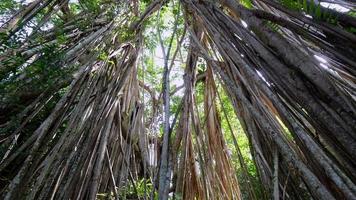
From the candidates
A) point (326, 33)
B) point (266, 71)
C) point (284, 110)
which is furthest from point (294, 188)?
point (326, 33)

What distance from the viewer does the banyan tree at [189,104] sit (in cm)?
119

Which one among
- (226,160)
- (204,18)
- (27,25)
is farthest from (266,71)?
(27,25)

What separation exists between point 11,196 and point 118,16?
210cm

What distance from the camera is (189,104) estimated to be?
236 centimetres

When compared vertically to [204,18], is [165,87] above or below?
below

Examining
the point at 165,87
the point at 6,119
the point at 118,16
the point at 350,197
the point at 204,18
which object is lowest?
the point at 350,197

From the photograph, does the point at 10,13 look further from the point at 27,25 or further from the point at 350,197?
the point at 350,197

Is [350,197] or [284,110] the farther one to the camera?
[284,110]

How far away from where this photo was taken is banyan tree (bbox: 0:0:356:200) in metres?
1.19

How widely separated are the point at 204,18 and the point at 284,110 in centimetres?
88

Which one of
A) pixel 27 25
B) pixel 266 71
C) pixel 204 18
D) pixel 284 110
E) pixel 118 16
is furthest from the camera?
pixel 118 16

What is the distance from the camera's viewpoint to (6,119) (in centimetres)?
200

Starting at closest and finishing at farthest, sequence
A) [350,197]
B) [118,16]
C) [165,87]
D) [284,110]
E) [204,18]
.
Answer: [350,197], [284,110], [165,87], [204,18], [118,16]

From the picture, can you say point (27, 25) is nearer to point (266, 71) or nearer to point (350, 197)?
point (266, 71)
